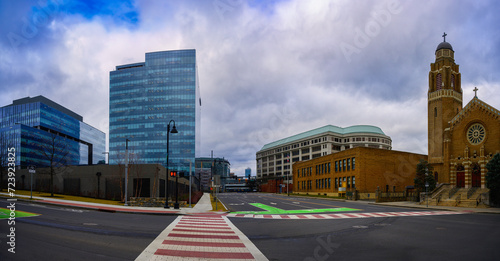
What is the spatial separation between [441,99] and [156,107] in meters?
106

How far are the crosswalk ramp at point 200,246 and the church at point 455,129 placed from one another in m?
43.7

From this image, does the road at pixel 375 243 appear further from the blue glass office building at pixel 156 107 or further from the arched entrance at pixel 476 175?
the blue glass office building at pixel 156 107

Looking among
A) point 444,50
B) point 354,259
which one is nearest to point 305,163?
point 444,50

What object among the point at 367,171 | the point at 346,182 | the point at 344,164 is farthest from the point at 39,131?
the point at 367,171

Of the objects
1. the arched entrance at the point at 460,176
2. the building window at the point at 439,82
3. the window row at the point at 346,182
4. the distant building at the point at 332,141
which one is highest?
the building window at the point at 439,82

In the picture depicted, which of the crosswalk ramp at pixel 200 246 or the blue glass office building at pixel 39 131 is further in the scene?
the blue glass office building at pixel 39 131

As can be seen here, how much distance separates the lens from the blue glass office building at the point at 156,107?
130m

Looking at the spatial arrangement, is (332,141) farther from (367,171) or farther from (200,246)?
(200,246)

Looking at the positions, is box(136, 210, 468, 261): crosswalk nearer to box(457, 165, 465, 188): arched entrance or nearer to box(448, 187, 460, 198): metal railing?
box(448, 187, 460, 198): metal railing

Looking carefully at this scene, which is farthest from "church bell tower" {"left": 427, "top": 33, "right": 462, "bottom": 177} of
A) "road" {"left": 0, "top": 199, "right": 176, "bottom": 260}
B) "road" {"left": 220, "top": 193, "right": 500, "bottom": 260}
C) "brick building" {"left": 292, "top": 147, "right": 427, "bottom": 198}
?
"road" {"left": 0, "top": 199, "right": 176, "bottom": 260}

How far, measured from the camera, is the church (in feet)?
144

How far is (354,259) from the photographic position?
30.8ft

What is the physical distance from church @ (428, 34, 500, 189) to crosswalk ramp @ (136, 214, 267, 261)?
143ft

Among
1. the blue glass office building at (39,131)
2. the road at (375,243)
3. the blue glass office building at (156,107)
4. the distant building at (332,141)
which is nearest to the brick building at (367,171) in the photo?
the road at (375,243)
